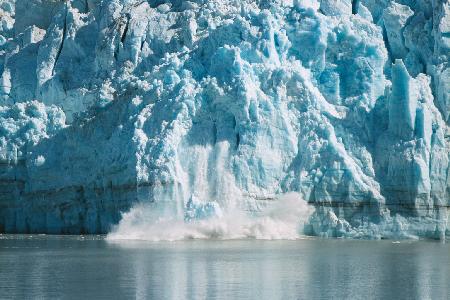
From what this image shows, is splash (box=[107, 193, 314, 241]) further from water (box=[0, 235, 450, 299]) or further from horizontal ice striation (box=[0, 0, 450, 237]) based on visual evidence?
water (box=[0, 235, 450, 299])

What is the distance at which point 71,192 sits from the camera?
35969 mm

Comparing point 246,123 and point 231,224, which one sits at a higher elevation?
point 246,123

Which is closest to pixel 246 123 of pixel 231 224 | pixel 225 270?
pixel 231 224

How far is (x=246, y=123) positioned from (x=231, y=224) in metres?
3.09

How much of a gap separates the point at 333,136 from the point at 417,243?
4064 millimetres

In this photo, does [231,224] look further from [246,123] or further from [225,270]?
[225,270]

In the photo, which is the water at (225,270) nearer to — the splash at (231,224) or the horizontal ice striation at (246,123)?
the splash at (231,224)

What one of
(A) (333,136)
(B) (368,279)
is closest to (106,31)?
(A) (333,136)

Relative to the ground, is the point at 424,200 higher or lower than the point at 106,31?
lower

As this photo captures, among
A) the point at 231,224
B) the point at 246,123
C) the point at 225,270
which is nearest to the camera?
the point at 225,270

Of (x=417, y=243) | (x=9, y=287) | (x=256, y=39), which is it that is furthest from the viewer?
(x=256, y=39)

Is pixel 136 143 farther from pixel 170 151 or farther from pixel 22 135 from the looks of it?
pixel 22 135

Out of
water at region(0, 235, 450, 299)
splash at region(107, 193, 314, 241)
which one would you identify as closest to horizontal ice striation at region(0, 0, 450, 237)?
splash at region(107, 193, 314, 241)

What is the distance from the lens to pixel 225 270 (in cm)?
2297
